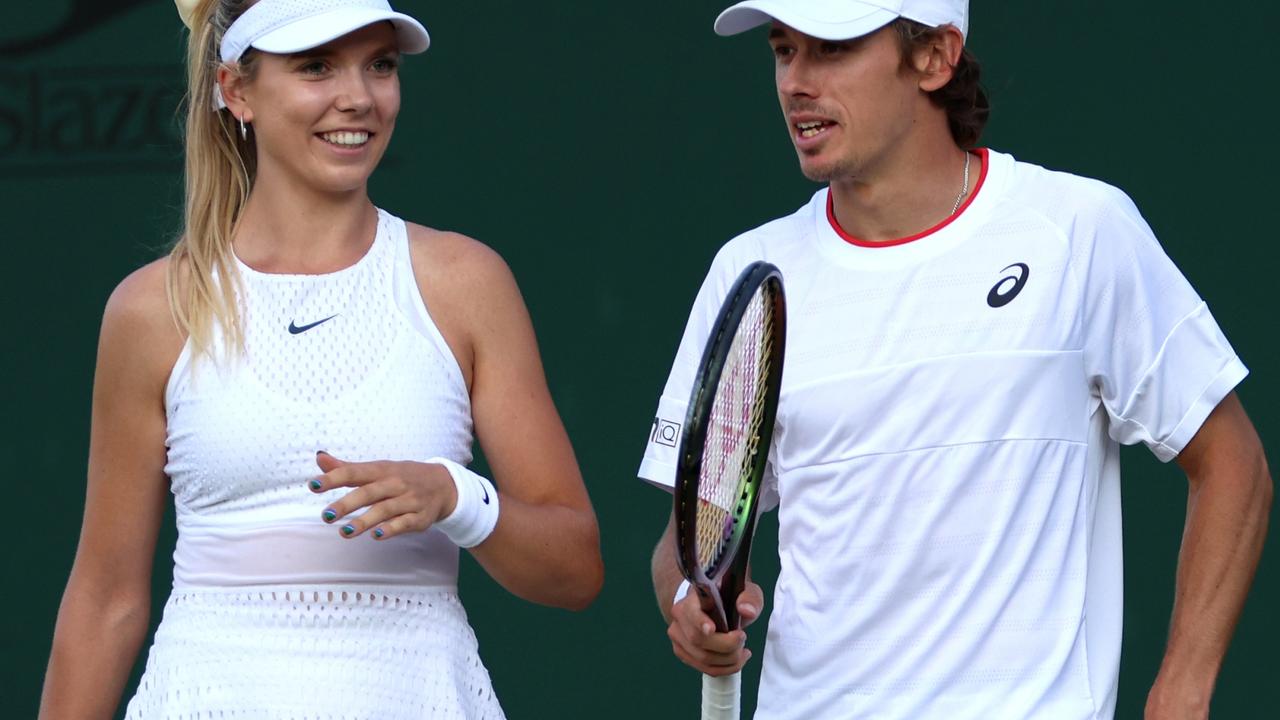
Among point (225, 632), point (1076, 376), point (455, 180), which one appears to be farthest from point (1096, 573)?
point (455, 180)

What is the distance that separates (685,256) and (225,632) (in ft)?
5.83

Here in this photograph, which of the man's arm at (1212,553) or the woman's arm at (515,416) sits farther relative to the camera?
the woman's arm at (515,416)

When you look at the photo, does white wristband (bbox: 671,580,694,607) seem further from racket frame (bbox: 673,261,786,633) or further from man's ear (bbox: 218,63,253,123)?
man's ear (bbox: 218,63,253,123)

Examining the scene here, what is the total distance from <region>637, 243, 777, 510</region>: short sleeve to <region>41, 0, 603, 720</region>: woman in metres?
0.15

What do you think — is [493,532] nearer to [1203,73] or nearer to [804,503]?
[804,503]

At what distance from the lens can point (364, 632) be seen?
110 inches

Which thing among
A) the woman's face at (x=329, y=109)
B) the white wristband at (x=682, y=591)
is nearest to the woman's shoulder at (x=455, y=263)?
the woman's face at (x=329, y=109)

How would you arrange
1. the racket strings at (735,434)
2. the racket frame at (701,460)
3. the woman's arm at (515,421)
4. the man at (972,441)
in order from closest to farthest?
1. the racket frame at (701,460)
2. the racket strings at (735,434)
3. the man at (972,441)
4. the woman's arm at (515,421)

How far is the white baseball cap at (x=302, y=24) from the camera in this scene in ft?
9.34

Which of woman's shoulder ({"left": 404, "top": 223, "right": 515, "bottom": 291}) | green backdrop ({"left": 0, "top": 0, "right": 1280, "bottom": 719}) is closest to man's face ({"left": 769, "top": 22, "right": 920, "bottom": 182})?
woman's shoulder ({"left": 404, "top": 223, "right": 515, "bottom": 291})

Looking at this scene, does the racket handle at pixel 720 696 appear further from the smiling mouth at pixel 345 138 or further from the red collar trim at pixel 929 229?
the smiling mouth at pixel 345 138

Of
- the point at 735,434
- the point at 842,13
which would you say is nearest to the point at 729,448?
the point at 735,434

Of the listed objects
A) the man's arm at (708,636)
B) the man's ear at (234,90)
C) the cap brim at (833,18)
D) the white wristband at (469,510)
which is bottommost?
the man's arm at (708,636)

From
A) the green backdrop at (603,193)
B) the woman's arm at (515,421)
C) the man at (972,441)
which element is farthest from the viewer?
the green backdrop at (603,193)
